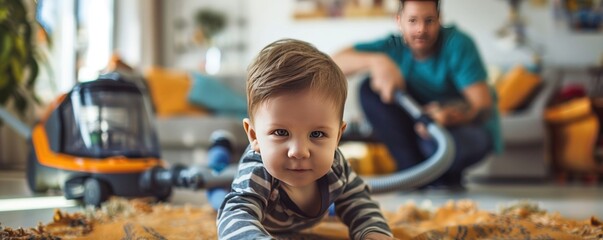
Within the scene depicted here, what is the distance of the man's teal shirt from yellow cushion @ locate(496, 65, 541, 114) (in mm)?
1653

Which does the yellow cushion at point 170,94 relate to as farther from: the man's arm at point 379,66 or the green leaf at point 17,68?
the man's arm at point 379,66

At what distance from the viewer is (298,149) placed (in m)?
0.73

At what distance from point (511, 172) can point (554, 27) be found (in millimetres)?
1853

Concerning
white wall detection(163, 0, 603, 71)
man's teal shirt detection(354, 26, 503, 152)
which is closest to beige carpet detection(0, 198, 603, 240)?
man's teal shirt detection(354, 26, 503, 152)

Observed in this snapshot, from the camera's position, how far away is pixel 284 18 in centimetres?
534

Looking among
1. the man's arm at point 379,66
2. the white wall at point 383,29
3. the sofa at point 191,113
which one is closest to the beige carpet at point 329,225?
the man's arm at point 379,66

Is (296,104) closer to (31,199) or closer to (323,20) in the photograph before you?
(31,199)

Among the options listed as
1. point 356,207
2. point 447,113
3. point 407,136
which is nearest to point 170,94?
point 407,136

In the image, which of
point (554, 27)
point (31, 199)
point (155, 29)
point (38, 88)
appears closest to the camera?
point (31, 199)

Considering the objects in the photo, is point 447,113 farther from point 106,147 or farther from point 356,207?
point 356,207

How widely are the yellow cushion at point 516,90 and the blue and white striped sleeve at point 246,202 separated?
322 cm

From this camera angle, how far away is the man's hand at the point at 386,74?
6.59 ft

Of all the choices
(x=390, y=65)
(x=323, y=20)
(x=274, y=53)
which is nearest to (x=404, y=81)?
(x=390, y=65)

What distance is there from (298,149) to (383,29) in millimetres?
4614
